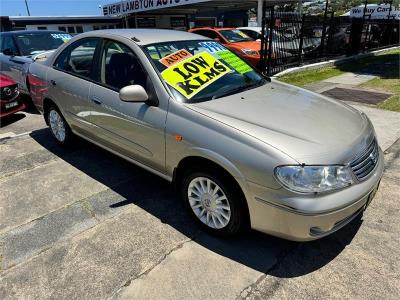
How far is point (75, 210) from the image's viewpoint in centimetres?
353

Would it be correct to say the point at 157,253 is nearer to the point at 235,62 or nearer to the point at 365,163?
the point at 365,163

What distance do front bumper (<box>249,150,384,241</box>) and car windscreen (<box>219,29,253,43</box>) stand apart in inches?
389

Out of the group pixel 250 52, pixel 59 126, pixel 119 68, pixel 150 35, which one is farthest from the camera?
pixel 250 52

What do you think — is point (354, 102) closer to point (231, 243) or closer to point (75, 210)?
point (231, 243)

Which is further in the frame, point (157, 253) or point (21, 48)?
point (21, 48)

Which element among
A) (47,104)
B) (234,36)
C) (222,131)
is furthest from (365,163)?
(234,36)

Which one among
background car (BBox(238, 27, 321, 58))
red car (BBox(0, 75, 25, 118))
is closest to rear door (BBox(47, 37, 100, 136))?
red car (BBox(0, 75, 25, 118))

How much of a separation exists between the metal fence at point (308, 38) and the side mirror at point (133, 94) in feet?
22.5

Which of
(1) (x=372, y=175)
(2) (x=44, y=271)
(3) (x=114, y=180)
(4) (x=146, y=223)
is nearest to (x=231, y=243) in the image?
(4) (x=146, y=223)

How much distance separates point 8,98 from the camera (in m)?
6.48

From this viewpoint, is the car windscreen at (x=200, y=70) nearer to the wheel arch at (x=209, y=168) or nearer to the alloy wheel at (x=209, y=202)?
the wheel arch at (x=209, y=168)

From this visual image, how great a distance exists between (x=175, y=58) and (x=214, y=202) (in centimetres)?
151

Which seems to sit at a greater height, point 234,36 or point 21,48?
point 21,48

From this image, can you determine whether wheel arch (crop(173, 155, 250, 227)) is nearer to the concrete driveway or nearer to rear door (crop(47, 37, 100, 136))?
the concrete driveway
